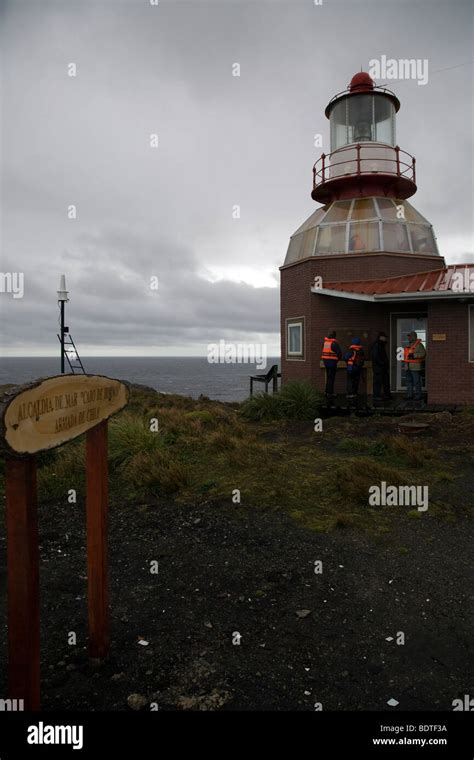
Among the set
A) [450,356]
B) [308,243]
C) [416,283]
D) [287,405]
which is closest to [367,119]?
[308,243]

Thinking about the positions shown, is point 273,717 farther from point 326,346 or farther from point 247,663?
point 326,346

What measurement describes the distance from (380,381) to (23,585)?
44.4 ft

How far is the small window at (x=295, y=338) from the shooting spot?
55.7 feet

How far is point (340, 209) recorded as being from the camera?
57.1ft

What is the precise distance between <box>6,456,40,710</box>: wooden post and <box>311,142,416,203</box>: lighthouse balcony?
1758cm

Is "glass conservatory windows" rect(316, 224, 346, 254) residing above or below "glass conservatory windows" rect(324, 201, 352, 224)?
below

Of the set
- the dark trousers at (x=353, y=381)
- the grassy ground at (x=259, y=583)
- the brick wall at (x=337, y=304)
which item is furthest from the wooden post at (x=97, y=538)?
the brick wall at (x=337, y=304)

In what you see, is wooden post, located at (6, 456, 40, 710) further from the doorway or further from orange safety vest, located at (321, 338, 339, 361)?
the doorway

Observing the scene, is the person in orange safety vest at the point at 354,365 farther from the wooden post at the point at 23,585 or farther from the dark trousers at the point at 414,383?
the wooden post at the point at 23,585

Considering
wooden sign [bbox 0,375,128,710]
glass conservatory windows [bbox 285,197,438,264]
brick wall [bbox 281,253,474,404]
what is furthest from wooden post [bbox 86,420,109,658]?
glass conservatory windows [bbox 285,197,438,264]

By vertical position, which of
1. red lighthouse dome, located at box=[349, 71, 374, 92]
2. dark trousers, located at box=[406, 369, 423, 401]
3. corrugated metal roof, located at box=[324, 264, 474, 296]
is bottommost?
dark trousers, located at box=[406, 369, 423, 401]

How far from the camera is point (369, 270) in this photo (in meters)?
16.1

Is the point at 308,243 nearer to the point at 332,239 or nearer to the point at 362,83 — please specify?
the point at 332,239

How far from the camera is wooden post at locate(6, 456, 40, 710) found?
7.68ft
